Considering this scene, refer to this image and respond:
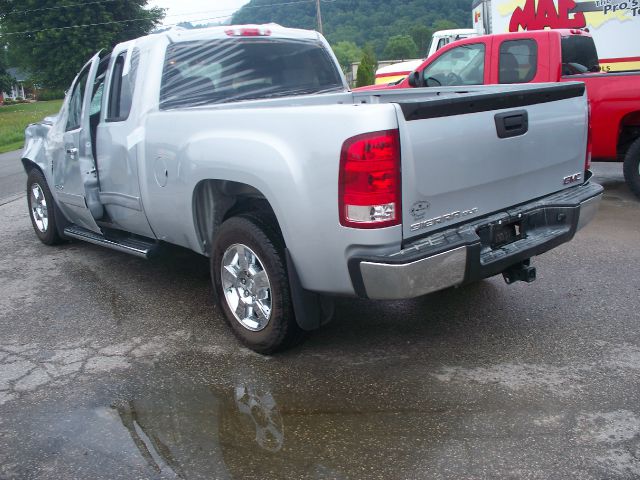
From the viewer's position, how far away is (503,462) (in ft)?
9.61

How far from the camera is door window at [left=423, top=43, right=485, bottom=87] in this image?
Answer: 849cm

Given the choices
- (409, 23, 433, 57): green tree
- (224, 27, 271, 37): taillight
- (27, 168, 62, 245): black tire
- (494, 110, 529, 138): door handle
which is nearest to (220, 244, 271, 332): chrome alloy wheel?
(494, 110, 529, 138): door handle

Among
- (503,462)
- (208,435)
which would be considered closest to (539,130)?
(503,462)

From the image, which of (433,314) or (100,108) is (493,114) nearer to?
(433,314)

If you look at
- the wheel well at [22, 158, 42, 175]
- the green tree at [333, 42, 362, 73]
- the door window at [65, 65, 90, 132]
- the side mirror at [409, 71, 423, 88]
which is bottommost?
the green tree at [333, 42, 362, 73]

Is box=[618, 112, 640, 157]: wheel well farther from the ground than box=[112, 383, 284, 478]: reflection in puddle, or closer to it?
farther from the ground

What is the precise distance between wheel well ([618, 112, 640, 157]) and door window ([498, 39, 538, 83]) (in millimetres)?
1177

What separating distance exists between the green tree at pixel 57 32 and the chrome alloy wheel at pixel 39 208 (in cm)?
4893

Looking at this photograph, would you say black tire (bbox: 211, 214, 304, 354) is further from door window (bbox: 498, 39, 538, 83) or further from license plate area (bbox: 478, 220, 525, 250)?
door window (bbox: 498, 39, 538, 83)

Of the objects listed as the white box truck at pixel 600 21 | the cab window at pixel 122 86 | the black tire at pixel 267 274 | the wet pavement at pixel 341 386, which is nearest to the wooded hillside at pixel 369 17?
the white box truck at pixel 600 21

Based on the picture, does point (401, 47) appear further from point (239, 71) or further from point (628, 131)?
point (239, 71)

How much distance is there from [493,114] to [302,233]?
1224 millimetres

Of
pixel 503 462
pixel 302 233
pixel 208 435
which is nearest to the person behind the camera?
pixel 503 462

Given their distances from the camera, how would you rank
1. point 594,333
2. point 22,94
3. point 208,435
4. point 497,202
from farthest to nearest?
point 22,94, point 594,333, point 497,202, point 208,435
